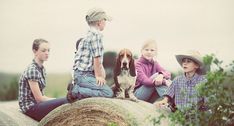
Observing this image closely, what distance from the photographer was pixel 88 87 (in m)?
4.62

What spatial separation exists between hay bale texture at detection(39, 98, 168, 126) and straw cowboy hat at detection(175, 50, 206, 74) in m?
0.38

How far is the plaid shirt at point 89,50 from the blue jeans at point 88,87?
0.15 feet

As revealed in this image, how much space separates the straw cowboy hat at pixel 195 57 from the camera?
4566mm

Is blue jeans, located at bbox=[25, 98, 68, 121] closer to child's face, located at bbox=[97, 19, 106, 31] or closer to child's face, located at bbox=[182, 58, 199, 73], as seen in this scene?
child's face, located at bbox=[97, 19, 106, 31]

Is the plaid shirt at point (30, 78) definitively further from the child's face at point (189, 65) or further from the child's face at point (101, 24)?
the child's face at point (189, 65)

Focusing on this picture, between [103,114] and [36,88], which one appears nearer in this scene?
[103,114]

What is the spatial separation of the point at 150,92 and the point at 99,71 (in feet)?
1.19

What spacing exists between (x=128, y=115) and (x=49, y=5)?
1.07m

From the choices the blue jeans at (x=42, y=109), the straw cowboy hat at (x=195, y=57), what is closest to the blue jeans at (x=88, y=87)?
the blue jeans at (x=42, y=109)

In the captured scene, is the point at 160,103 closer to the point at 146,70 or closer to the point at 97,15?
the point at 146,70

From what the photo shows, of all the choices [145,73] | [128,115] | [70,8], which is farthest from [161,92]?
[70,8]

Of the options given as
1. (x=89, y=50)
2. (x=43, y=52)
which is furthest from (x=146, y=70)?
(x=43, y=52)

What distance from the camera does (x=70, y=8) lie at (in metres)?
4.83

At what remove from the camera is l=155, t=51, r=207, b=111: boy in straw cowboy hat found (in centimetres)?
458
